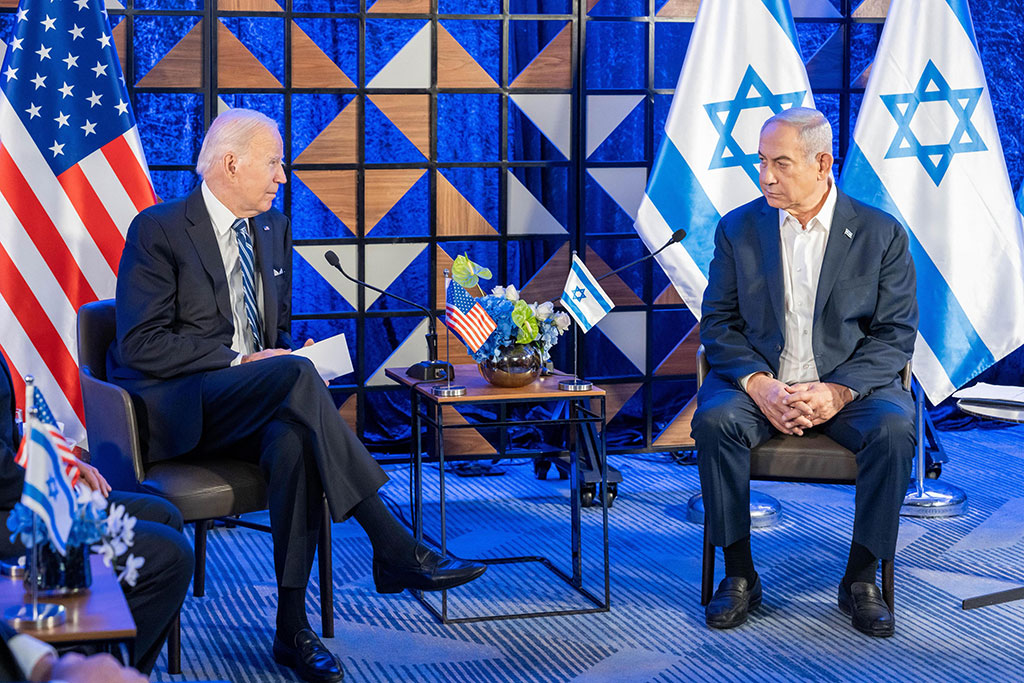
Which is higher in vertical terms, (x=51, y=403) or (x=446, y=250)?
(x=446, y=250)

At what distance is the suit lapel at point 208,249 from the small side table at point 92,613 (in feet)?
4.56

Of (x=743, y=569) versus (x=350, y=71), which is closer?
(x=743, y=569)

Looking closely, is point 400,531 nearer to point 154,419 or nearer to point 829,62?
point 154,419

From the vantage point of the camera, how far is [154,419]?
336 cm

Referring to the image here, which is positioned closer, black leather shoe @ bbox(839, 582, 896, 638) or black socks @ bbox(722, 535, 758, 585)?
black leather shoe @ bbox(839, 582, 896, 638)

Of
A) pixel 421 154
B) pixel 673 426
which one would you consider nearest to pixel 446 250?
pixel 421 154

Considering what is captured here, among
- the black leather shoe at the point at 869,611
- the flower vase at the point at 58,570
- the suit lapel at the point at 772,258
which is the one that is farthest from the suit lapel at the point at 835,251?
the flower vase at the point at 58,570

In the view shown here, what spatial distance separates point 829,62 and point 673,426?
1.78 meters

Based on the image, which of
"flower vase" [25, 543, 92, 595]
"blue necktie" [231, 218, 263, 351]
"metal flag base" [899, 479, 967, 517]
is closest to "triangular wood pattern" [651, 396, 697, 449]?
"metal flag base" [899, 479, 967, 517]

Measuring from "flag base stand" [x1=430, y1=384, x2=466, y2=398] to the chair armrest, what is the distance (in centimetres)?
83

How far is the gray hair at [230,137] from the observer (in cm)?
362

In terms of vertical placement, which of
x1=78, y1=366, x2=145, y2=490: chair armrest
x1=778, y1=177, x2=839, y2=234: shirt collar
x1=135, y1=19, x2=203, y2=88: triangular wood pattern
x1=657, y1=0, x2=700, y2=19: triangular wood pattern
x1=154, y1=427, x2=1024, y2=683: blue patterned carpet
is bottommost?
x1=154, y1=427, x2=1024, y2=683: blue patterned carpet

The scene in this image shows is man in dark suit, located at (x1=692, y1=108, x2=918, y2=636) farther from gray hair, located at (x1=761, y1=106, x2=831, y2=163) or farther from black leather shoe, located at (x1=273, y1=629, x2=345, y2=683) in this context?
black leather shoe, located at (x1=273, y1=629, x2=345, y2=683)

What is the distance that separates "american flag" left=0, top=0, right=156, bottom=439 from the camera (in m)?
4.37
